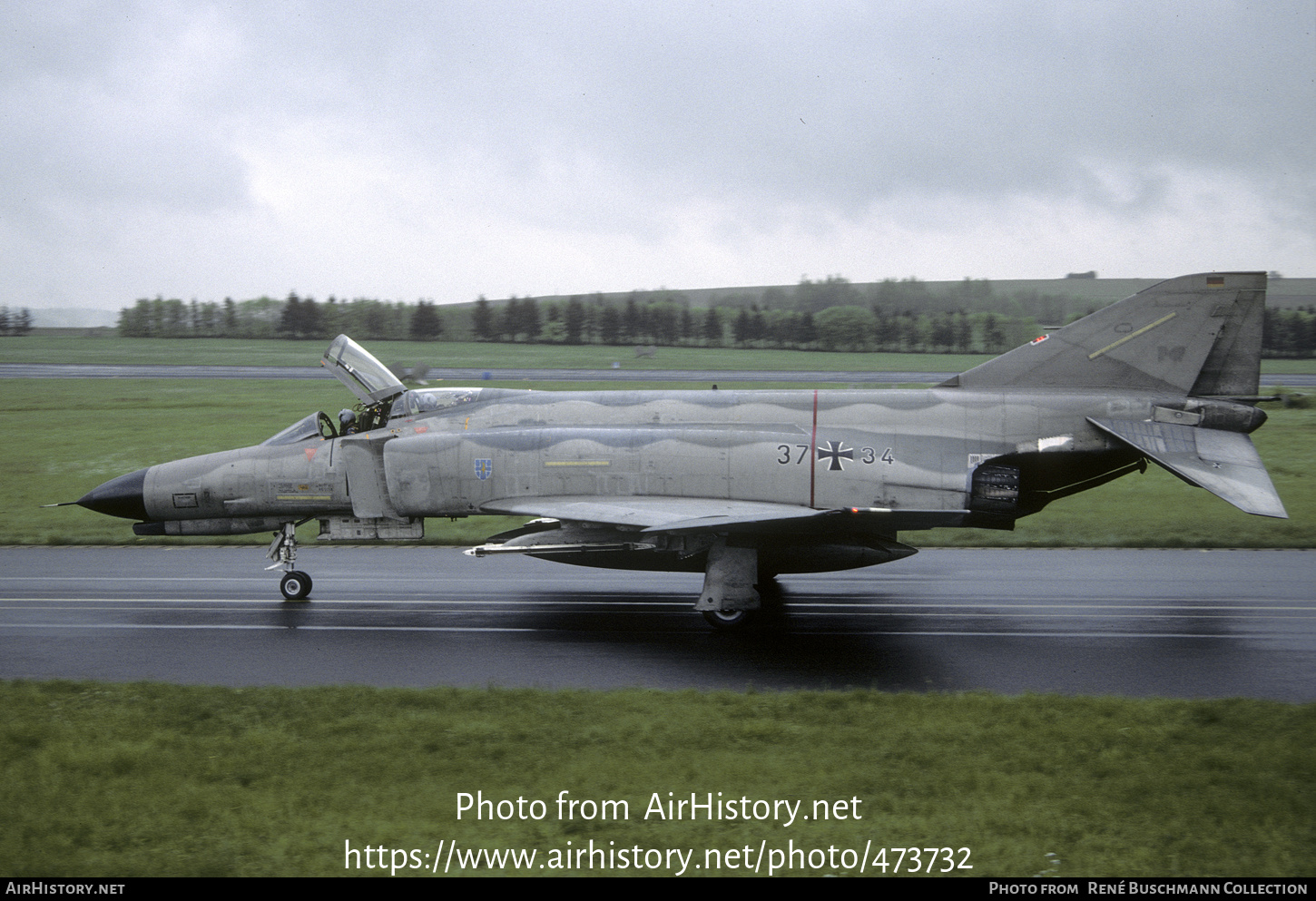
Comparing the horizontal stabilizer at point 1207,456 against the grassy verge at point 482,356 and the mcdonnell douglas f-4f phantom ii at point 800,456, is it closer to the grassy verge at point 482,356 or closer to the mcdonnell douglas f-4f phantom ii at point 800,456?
the mcdonnell douglas f-4f phantom ii at point 800,456

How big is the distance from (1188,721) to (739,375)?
1148 inches

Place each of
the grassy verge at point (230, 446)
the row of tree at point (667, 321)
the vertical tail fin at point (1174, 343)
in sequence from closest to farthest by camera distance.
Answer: the vertical tail fin at point (1174, 343) → the grassy verge at point (230, 446) → the row of tree at point (667, 321)

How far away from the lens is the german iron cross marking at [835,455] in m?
12.2

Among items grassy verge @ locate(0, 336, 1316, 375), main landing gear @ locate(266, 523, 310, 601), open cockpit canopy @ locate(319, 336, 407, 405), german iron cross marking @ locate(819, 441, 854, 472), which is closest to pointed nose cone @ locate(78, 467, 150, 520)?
main landing gear @ locate(266, 523, 310, 601)

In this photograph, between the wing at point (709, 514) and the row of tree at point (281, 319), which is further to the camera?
the row of tree at point (281, 319)

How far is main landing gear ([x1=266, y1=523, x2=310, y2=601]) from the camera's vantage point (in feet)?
43.4

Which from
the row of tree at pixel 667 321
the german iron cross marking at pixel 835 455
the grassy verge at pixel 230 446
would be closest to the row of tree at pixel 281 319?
the row of tree at pixel 667 321

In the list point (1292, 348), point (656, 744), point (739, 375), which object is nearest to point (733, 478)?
point (656, 744)

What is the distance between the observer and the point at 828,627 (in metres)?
11.7

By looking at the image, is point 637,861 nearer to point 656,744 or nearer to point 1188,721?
point 656,744

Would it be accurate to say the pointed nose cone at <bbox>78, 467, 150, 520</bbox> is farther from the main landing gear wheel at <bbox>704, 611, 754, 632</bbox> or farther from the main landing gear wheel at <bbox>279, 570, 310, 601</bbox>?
the main landing gear wheel at <bbox>704, 611, 754, 632</bbox>

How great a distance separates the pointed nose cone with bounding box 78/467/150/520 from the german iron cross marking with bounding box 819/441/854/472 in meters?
9.60

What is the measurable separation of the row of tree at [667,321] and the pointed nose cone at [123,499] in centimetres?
3009
